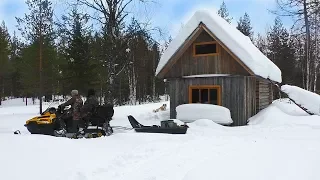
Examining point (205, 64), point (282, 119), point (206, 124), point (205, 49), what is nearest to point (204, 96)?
point (205, 64)

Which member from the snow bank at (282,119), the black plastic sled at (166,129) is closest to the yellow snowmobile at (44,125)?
the black plastic sled at (166,129)

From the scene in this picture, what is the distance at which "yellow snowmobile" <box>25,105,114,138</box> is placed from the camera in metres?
10.9

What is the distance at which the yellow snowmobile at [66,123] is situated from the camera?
1088 cm

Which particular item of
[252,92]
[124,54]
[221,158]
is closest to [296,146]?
[221,158]

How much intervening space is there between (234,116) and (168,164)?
32.5ft

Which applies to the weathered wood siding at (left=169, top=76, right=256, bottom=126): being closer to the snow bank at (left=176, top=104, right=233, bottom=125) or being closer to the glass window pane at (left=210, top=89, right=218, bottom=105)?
the glass window pane at (left=210, top=89, right=218, bottom=105)

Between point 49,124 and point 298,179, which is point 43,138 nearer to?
point 49,124

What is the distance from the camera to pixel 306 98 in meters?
16.5

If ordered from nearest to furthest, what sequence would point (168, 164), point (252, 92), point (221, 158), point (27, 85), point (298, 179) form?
point (298, 179) < point (168, 164) < point (221, 158) < point (252, 92) < point (27, 85)

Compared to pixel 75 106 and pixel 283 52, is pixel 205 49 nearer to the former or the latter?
pixel 75 106

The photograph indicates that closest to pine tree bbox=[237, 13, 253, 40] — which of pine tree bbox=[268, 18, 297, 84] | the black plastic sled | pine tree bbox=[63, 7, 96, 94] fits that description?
pine tree bbox=[268, 18, 297, 84]

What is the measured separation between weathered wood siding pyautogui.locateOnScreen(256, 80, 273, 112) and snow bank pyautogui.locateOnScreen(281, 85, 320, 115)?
1725 millimetres

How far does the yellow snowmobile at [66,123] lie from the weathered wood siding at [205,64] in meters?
7.09

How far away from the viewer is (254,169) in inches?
251
